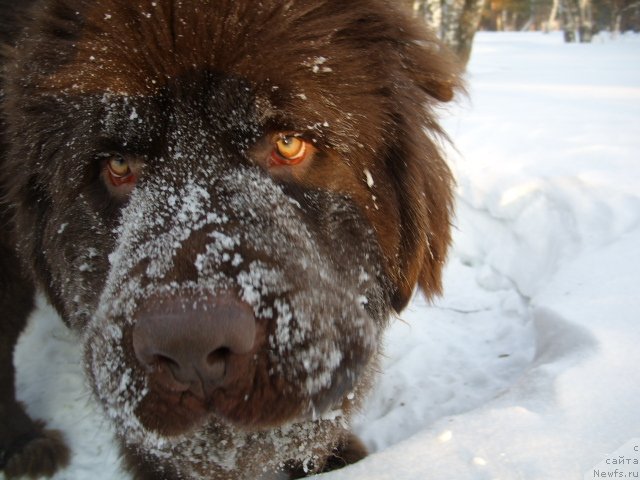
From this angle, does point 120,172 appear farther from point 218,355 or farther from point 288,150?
point 218,355

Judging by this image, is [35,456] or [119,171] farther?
[35,456]

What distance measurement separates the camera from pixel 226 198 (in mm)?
1752

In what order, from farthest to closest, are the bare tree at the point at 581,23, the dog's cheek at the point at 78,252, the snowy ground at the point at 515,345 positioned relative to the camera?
the bare tree at the point at 581,23 → the snowy ground at the point at 515,345 → the dog's cheek at the point at 78,252

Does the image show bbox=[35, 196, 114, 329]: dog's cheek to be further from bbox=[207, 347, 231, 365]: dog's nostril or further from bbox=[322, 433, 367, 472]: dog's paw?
bbox=[322, 433, 367, 472]: dog's paw

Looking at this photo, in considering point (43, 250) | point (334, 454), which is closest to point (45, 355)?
point (43, 250)

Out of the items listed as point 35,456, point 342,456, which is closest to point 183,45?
point 342,456

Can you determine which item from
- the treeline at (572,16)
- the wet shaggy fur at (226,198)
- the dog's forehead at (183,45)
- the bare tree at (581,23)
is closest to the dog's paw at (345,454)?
the wet shaggy fur at (226,198)

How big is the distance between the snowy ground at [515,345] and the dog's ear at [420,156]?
76 cm

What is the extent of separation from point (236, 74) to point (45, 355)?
3017mm

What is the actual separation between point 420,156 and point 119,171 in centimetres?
128

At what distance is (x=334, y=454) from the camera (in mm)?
2797

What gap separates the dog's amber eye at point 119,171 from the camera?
194cm

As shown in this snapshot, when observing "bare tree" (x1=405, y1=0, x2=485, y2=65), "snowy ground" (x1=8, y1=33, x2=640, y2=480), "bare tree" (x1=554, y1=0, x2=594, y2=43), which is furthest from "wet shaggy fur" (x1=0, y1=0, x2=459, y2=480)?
"bare tree" (x1=554, y1=0, x2=594, y2=43)

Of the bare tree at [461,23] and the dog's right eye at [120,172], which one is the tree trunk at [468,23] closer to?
the bare tree at [461,23]
